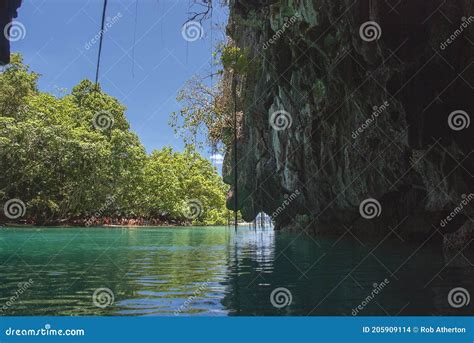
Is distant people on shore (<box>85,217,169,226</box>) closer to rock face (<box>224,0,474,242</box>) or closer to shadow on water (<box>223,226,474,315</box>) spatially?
rock face (<box>224,0,474,242</box>)

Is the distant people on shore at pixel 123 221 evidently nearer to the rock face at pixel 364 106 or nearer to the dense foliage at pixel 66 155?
the dense foliage at pixel 66 155

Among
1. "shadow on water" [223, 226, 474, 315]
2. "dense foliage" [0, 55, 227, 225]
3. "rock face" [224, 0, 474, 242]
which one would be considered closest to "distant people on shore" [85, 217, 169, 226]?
"dense foliage" [0, 55, 227, 225]

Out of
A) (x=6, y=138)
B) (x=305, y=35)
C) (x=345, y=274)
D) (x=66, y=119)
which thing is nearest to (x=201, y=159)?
(x=66, y=119)

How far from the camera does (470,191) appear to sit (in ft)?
60.9

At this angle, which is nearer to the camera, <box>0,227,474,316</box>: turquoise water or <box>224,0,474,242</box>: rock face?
<box>0,227,474,316</box>: turquoise water

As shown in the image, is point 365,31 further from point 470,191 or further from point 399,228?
point 399,228

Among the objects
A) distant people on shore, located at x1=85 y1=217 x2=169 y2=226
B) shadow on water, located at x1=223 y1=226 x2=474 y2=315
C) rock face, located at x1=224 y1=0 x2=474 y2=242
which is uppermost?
rock face, located at x1=224 y1=0 x2=474 y2=242

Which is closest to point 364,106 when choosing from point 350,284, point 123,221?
point 350,284

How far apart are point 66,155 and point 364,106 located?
38635 millimetres

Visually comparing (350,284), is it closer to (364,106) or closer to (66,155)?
(364,106)

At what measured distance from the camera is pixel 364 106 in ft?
65.6

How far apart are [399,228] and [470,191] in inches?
448

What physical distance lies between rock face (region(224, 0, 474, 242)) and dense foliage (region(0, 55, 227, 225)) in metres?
14.2

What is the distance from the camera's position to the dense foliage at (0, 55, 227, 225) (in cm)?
4903
